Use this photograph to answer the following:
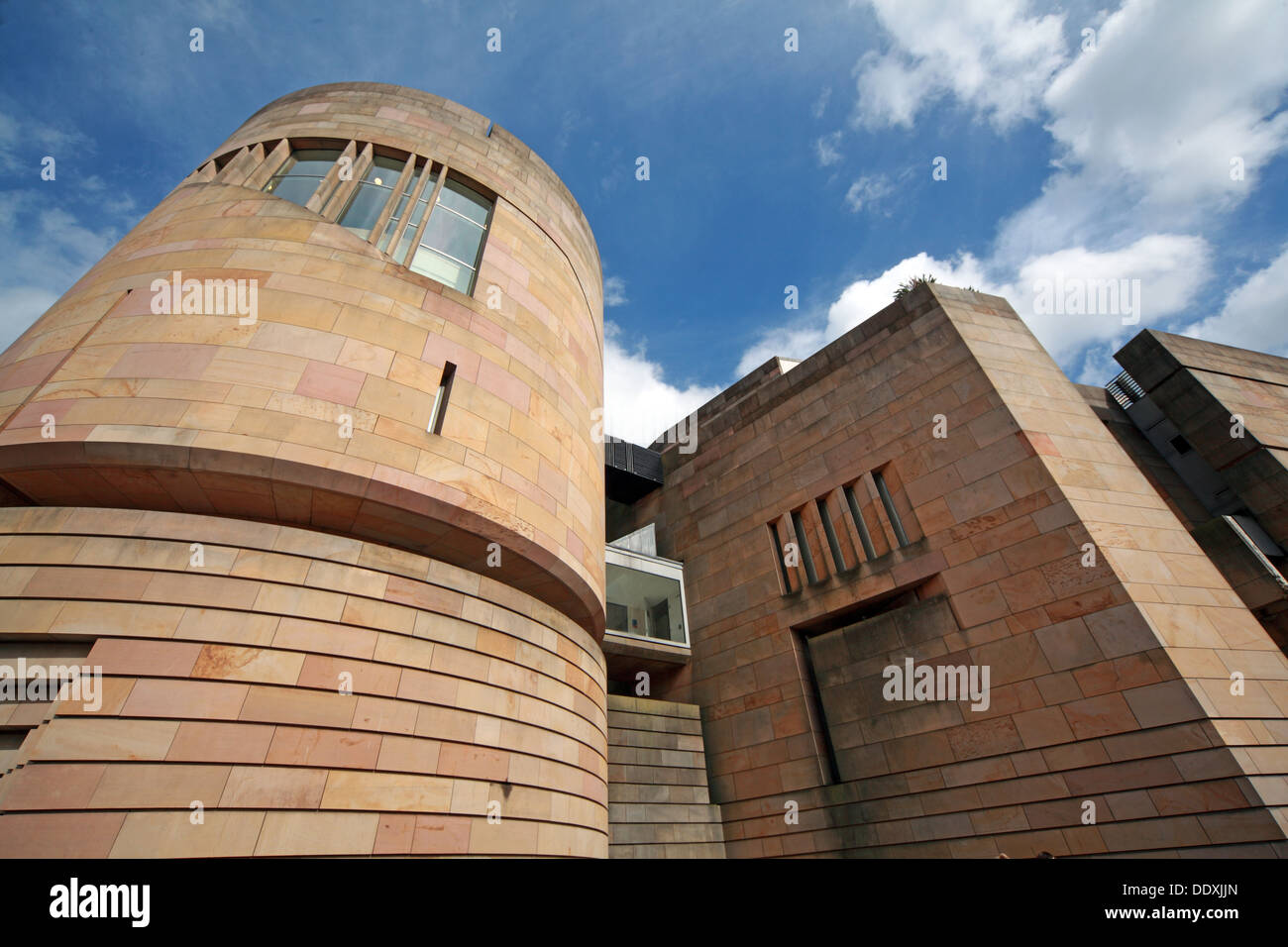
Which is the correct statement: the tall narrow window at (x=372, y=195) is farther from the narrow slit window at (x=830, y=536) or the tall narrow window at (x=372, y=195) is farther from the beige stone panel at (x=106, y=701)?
the narrow slit window at (x=830, y=536)

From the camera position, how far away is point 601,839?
31.6 feet

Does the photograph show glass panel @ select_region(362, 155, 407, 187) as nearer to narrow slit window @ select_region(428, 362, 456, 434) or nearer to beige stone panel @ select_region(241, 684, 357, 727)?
narrow slit window @ select_region(428, 362, 456, 434)

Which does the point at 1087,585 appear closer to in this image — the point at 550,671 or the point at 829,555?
the point at 829,555

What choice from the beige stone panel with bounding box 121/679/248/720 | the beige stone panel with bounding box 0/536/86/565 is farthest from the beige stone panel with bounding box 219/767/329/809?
the beige stone panel with bounding box 0/536/86/565

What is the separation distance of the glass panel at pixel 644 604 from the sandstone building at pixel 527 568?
13 centimetres

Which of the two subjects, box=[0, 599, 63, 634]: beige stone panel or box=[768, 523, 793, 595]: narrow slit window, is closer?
box=[0, 599, 63, 634]: beige stone panel

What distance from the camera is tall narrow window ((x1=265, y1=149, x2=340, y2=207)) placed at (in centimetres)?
1202

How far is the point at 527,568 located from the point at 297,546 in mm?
3453

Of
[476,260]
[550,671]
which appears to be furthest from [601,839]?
[476,260]

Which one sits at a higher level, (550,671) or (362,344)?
(362,344)

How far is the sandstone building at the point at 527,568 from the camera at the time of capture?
21.4 feet

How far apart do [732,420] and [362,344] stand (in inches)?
561

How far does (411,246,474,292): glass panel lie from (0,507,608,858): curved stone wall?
20.5 feet

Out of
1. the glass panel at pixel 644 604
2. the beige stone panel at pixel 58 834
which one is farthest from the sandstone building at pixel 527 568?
the glass panel at pixel 644 604
